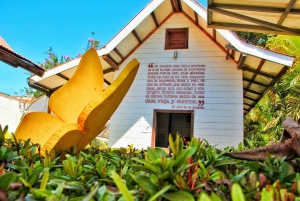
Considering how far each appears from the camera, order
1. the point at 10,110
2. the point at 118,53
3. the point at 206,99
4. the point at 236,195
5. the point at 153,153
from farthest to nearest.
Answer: the point at 10,110, the point at 118,53, the point at 206,99, the point at 153,153, the point at 236,195

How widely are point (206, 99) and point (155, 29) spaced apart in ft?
8.96

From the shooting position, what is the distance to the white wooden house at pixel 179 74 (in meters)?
6.55

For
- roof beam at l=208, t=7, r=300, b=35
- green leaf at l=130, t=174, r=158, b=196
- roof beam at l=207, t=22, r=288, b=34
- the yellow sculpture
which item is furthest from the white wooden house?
green leaf at l=130, t=174, r=158, b=196

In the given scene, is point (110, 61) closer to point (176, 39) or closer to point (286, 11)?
point (176, 39)

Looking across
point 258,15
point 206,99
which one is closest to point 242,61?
point 206,99

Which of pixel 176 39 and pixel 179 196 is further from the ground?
pixel 176 39

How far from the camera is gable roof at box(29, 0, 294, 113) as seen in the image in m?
5.89

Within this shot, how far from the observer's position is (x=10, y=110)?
532 inches

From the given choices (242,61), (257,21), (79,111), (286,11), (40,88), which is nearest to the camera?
(79,111)

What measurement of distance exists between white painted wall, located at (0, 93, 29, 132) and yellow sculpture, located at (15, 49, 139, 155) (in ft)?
39.7

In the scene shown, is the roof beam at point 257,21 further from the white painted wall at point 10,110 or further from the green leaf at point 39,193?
the white painted wall at point 10,110

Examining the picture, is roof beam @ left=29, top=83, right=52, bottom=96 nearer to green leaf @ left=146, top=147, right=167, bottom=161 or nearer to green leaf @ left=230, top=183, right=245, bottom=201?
green leaf @ left=146, top=147, right=167, bottom=161

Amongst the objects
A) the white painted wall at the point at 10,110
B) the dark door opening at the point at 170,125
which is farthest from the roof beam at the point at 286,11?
the white painted wall at the point at 10,110

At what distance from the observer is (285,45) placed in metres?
11.6
